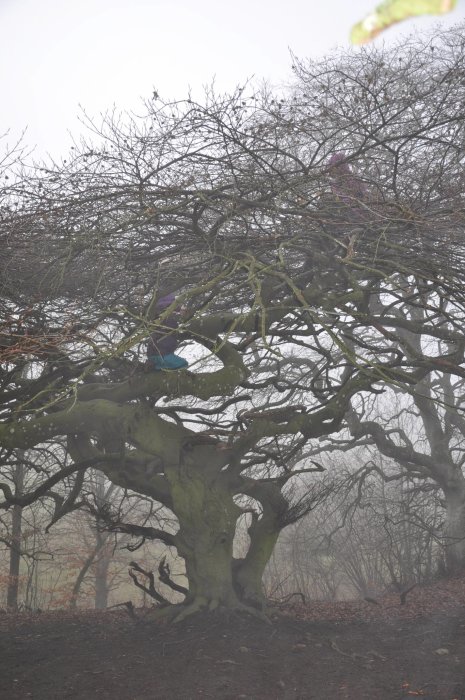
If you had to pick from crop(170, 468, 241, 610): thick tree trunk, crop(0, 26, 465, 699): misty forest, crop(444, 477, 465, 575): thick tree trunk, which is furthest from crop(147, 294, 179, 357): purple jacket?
crop(444, 477, 465, 575): thick tree trunk

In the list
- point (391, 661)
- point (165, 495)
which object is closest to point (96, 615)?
point (165, 495)

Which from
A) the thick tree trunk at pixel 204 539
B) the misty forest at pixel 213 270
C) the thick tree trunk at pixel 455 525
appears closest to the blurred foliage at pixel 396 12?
the misty forest at pixel 213 270

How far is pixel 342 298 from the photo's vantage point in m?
5.75

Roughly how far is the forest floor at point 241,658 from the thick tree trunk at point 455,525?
4949mm

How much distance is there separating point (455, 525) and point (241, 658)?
311 inches

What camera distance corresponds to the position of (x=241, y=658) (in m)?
5.28

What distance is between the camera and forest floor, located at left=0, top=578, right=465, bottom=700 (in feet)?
15.4

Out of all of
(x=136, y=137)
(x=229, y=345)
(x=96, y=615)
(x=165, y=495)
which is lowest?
(x=96, y=615)

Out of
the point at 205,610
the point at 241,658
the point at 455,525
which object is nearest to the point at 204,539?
the point at 205,610

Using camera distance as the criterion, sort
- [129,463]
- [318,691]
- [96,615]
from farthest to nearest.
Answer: [96,615] < [129,463] < [318,691]

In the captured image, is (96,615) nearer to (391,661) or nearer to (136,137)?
(391,661)

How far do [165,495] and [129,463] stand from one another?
50cm

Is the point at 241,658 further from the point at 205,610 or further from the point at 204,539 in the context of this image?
the point at 204,539

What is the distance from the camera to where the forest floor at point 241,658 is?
4703 mm
